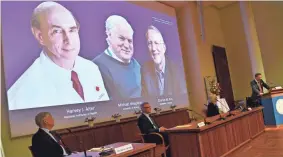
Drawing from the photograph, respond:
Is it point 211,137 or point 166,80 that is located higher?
point 166,80

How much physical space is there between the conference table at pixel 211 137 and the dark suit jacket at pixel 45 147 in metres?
1.63

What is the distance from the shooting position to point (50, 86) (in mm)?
4051

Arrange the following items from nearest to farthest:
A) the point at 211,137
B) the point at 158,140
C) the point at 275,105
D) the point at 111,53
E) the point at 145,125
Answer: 1. the point at 211,137
2. the point at 158,140
3. the point at 145,125
4. the point at 111,53
5. the point at 275,105

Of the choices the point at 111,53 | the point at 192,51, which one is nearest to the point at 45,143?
the point at 111,53

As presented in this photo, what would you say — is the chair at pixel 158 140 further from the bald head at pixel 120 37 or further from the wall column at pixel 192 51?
the wall column at pixel 192 51

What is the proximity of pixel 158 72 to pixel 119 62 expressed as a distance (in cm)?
132

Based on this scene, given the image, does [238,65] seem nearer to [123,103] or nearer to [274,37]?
[274,37]

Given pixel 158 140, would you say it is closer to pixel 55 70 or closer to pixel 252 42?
pixel 55 70

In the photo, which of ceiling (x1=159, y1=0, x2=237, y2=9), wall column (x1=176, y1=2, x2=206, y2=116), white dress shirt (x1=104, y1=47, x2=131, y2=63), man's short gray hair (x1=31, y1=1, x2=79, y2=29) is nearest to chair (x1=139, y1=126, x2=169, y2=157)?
white dress shirt (x1=104, y1=47, x2=131, y2=63)

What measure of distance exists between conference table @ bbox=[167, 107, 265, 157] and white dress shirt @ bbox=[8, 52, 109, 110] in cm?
162

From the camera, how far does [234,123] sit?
4.57 m

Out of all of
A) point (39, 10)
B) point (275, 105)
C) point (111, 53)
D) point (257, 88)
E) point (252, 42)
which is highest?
point (39, 10)

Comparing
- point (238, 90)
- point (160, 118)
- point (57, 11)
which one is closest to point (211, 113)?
point (160, 118)

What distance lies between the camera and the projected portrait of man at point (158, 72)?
19.6 feet
